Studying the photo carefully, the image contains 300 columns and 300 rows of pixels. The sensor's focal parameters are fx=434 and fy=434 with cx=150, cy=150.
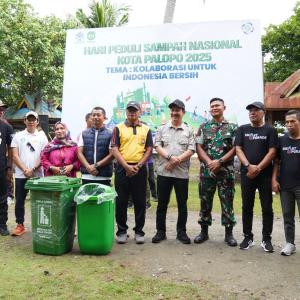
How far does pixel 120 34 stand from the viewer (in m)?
10.8

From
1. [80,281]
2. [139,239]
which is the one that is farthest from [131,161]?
[80,281]

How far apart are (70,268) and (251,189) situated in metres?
2.47

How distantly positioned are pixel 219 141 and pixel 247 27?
5.07 metres

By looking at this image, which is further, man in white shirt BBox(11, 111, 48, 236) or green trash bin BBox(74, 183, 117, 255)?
man in white shirt BBox(11, 111, 48, 236)

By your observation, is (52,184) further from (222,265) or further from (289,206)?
(289,206)

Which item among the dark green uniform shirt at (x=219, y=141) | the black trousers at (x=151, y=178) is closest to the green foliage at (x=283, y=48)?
the black trousers at (x=151, y=178)

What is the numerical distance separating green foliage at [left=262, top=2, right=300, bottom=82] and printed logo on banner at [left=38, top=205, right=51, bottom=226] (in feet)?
94.4

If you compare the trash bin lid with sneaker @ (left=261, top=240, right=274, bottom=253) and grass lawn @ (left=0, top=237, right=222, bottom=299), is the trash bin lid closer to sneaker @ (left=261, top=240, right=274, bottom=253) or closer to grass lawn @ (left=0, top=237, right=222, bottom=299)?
grass lawn @ (left=0, top=237, right=222, bottom=299)

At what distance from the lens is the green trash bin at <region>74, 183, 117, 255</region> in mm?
5297

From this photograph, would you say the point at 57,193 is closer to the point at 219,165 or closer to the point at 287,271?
the point at 219,165

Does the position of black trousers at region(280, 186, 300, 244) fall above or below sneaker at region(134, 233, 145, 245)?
above

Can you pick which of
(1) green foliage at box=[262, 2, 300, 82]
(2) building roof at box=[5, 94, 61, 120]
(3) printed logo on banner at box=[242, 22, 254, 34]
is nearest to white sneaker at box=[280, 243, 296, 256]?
(3) printed logo on banner at box=[242, 22, 254, 34]

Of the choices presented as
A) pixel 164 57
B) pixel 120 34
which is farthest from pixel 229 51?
pixel 120 34

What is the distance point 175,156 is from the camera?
5812 millimetres
